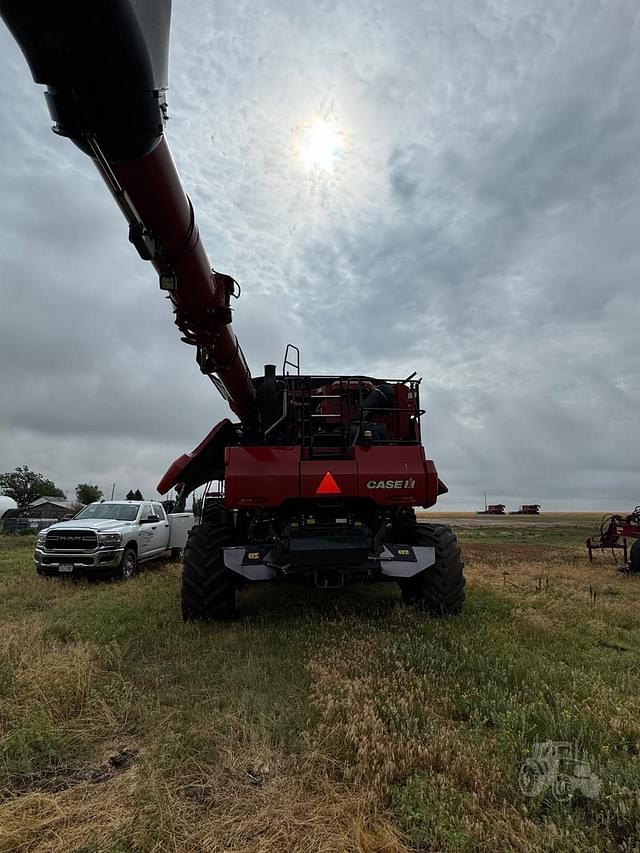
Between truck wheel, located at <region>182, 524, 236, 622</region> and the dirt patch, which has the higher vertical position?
truck wheel, located at <region>182, 524, 236, 622</region>

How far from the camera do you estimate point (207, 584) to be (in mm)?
6289

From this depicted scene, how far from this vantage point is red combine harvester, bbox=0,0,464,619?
3.36m

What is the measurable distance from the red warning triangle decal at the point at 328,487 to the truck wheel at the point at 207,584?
4.82ft

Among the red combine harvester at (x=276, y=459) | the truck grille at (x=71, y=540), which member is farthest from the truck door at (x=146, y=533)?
the red combine harvester at (x=276, y=459)

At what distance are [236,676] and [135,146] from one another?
13.1 ft

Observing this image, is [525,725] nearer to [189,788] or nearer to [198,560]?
[189,788]

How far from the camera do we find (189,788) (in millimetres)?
2834

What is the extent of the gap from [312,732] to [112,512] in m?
10.8

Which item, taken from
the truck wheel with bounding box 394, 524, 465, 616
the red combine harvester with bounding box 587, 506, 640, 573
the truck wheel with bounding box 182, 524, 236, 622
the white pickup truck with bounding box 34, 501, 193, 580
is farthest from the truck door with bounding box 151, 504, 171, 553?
the red combine harvester with bounding box 587, 506, 640, 573

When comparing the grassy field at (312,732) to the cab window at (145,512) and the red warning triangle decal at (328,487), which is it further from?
the cab window at (145,512)

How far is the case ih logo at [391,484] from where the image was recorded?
244 inches

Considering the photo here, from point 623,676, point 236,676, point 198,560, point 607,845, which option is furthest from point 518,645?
point 198,560

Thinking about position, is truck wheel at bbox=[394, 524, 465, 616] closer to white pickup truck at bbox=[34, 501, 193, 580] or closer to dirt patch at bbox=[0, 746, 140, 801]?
dirt patch at bbox=[0, 746, 140, 801]

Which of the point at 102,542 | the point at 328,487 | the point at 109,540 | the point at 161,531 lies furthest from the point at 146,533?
the point at 328,487
